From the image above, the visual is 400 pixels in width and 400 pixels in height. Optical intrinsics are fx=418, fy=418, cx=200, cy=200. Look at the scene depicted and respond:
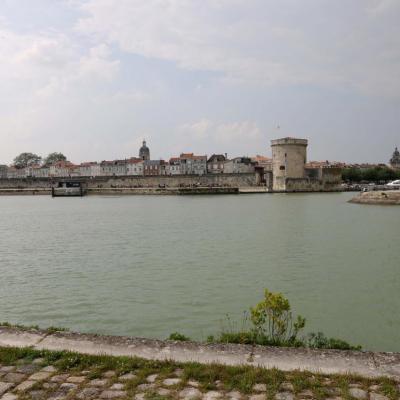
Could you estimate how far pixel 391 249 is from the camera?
46.1ft

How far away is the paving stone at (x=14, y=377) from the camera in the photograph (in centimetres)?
352

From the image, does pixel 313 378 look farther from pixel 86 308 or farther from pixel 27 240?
pixel 27 240

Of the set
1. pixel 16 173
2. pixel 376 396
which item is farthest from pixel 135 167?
pixel 376 396

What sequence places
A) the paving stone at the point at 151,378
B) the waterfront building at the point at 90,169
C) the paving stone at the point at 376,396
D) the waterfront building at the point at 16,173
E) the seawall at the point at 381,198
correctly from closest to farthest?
the paving stone at the point at 376,396 < the paving stone at the point at 151,378 < the seawall at the point at 381,198 < the waterfront building at the point at 90,169 < the waterfront building at the point at 16,173

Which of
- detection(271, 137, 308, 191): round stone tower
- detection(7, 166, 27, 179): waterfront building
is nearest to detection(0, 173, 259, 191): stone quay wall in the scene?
detection(271, 137, 308, 191): round stone tower

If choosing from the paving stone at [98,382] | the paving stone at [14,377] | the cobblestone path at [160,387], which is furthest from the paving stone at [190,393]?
the paving stone at [14,377]

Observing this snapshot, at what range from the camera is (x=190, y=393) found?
326 centimetres

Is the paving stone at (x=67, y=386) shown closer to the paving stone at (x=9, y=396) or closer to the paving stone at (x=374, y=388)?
the paving stone at (x=9, y=396)

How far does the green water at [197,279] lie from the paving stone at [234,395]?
296 centimetres

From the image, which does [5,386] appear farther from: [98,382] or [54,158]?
[54,158]

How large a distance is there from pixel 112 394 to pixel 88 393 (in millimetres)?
199

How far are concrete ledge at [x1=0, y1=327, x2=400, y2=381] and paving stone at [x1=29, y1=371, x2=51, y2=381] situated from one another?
466 mm

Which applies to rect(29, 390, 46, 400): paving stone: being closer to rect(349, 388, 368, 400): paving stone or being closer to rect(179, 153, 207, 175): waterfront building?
rect(349, 388, 368, 400): paving stone

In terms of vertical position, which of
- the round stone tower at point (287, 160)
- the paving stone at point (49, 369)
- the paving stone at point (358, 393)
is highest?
the round stone tower at point (287, 160)
